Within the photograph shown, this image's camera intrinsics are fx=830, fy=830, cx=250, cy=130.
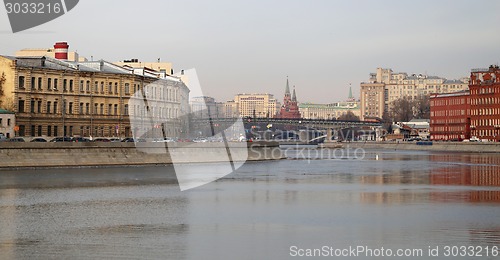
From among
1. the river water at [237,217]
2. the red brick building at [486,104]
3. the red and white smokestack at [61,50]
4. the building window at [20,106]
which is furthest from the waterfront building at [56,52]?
the red brick building at [486,104]

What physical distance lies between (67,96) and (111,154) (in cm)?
2043

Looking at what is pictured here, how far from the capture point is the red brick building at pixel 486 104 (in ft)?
577

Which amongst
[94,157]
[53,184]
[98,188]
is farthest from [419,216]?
[94,157]

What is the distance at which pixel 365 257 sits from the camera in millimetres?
30375

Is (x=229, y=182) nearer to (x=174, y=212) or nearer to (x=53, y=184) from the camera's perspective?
(x=53, y=184)

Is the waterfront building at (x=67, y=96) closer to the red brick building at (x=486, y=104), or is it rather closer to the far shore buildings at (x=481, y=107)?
the red brick building at (x=486, y=104)

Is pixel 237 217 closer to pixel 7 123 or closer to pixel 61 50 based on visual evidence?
pixel 7 123

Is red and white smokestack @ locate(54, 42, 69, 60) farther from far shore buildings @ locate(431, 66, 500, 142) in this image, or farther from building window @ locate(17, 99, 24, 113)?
far shore buildings @ locate(431, 66, 500, 142)

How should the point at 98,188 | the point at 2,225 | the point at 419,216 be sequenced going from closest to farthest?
the point at 2,225, the point at 419,216, the point at 98,188

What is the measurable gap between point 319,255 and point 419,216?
1329cm

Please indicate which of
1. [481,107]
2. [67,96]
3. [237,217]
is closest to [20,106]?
[67,96]

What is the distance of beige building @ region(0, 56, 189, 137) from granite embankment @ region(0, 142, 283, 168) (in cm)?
1493

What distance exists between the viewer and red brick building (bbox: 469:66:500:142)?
176 m

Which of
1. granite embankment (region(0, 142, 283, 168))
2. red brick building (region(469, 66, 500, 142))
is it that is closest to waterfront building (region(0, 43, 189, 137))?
granite embankment (region(0, 142, 283, 168))
